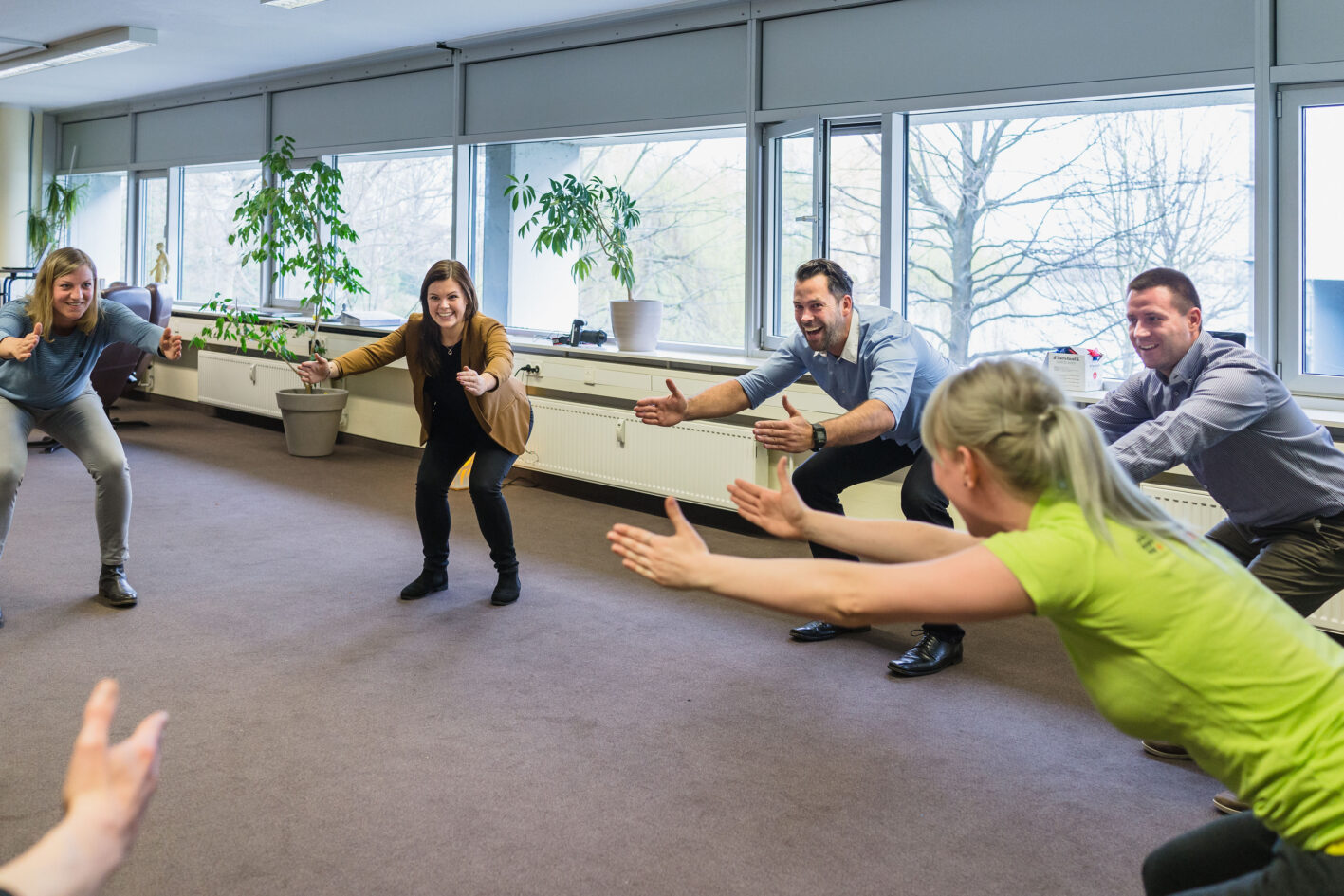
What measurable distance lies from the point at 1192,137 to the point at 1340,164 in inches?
22.3

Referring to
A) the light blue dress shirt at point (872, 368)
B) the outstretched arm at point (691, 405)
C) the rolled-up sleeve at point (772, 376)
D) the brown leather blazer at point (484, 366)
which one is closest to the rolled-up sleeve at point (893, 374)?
the light blue dress shirt at point (872, 368)

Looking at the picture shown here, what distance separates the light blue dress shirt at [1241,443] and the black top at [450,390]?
2.37 m

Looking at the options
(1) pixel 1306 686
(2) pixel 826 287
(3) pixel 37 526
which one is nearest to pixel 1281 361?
(2) pixel 826 287

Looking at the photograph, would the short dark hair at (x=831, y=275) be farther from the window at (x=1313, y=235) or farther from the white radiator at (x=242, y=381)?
the white radiator at (x=242, y=381)

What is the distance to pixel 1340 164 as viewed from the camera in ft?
13.6

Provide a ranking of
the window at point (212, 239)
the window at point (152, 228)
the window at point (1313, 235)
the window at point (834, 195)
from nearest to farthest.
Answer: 1. the window at point (1313, 235)
2. the window at point (834, 195)
3. the window at point (212, 239)
4. the window at point (152, 228)

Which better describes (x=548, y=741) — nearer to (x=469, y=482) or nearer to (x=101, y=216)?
(x=469, y=482)

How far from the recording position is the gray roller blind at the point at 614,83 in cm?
602

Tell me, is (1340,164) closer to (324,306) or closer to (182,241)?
(324,306)

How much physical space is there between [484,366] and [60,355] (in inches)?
57.8

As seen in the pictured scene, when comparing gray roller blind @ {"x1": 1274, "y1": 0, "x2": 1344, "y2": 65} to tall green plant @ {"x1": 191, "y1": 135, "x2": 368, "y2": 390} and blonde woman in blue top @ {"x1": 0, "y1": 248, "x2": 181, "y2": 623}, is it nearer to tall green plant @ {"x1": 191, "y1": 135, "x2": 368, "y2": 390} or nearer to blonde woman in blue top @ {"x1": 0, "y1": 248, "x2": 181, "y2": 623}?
blonde woman in blue top @ {"x1": 0, "y1": 248, "x2": 181, "y2": 623}

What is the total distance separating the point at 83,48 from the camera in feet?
26.2

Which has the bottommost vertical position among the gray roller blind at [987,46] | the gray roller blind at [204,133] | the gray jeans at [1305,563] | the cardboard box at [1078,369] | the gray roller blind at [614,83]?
the gray jeans at [1305,563]

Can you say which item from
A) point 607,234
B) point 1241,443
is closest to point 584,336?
point 607,234
